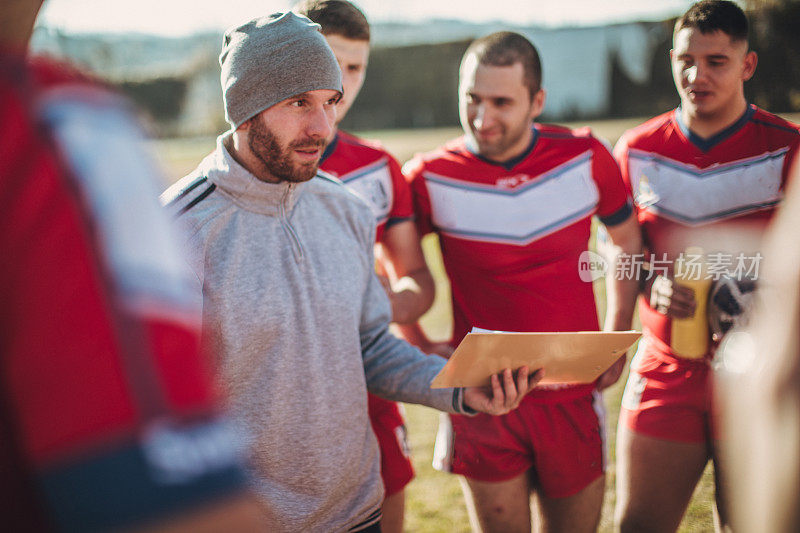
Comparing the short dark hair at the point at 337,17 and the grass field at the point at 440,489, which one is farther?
the grass field at the point at 440,489

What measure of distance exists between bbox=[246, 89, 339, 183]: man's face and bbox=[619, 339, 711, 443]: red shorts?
6.38 ft

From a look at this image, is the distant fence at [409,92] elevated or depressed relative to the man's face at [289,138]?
depressed

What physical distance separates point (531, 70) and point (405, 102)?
23886 mm

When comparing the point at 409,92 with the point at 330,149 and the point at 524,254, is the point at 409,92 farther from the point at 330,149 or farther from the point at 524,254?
the point at 524,254

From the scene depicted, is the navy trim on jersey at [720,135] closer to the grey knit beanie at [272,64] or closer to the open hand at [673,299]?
the open hand at [673,299]

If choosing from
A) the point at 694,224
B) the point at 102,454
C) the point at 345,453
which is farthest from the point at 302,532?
the point at 694,224

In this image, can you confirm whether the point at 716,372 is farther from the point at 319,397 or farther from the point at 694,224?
the point at 319,397

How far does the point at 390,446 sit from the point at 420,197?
1176mm

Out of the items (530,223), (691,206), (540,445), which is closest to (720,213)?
(691,206)

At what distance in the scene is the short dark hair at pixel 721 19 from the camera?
2637mm

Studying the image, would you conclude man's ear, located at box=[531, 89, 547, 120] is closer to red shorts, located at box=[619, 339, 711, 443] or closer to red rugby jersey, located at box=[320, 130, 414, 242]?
red rugby jersey, located at box=[320, 130, 414, 242]

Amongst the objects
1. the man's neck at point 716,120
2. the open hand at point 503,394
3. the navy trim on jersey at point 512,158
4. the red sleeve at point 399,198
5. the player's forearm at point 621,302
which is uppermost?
the man's neck at point 716,120

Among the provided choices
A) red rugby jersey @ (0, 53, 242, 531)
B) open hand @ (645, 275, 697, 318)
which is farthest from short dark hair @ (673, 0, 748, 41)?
red rugby jersey @ (0, 53, 242, 531)

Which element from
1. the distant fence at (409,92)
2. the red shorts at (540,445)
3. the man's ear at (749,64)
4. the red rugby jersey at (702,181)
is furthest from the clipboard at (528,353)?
the distant fence at (409,92)
